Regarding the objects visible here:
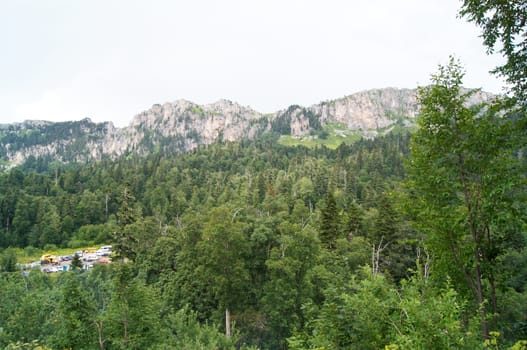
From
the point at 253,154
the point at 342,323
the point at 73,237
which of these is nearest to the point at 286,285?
the point at 342,323

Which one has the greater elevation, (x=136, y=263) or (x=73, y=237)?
(x=136, y=263)

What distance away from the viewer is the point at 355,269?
30500 millimetres

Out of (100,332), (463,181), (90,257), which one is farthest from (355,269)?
(90,257)

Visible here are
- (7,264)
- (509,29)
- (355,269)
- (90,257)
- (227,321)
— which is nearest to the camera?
(509,29)

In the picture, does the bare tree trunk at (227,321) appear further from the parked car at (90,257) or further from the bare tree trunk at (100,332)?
the parked car at (90,257)

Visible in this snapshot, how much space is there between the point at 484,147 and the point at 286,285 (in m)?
19.9

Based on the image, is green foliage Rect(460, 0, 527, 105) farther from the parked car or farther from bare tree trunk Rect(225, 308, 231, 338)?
the parked car

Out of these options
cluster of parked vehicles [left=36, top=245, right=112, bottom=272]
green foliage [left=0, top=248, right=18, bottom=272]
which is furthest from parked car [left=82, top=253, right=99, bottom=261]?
green foliage [left=0, top=248, right=18, bottom=272]

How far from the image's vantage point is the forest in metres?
8.23

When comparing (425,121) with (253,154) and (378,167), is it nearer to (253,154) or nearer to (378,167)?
(378,167)

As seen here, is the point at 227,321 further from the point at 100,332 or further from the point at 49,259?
the point at 49,259

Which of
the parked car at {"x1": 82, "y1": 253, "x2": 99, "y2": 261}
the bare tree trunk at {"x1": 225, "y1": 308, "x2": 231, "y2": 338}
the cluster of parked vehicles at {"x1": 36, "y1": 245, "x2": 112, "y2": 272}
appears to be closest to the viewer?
the bare tree trunk at {"x1": 225, "y1": 308, "x2": 231, "y2": 338}

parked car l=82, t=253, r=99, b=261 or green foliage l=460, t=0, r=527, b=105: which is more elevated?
green foliage l=460, t=0, r=527, b=105

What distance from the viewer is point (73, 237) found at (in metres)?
78.8
